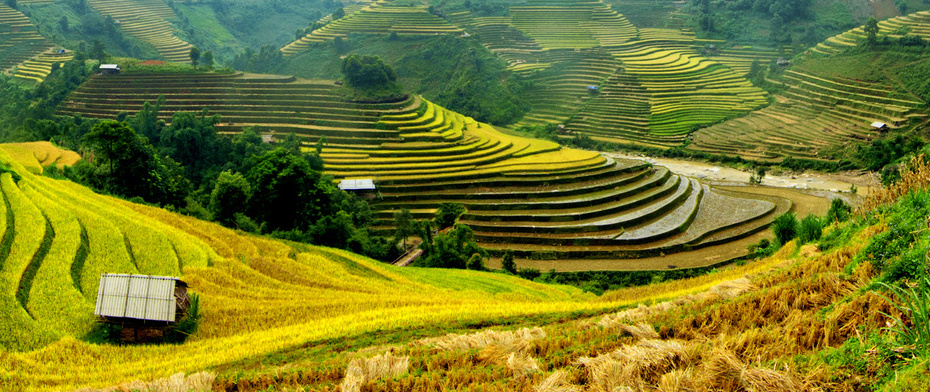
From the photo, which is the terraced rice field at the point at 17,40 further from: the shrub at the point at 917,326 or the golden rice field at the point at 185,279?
the shrub at the point at 917,326

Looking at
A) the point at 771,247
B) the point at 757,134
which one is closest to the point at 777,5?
the point at 757,134

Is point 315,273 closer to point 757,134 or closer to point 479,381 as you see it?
point 479,381

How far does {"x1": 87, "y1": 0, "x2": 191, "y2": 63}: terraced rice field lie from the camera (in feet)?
207

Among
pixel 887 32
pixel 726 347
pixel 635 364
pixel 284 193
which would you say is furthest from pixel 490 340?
pixel 887 32

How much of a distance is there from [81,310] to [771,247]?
53.8ft

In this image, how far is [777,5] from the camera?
200ft

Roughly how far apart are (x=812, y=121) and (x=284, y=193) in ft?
132

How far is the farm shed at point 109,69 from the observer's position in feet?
136

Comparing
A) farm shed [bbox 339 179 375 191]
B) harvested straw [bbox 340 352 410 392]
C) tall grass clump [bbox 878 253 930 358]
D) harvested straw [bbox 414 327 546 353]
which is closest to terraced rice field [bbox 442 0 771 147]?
farm shed [bbox 339 179 375 191]

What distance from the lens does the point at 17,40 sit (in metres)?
50.8

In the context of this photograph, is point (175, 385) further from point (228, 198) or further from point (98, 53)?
point (98, 53)

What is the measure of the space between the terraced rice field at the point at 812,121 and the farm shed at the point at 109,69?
41.8 m

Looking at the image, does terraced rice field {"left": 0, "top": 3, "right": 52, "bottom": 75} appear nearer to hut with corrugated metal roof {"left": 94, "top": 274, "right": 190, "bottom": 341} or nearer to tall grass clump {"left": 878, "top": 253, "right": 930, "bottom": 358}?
hut with corrugated metal roof {"left": 94, "top": 274, "right": 190, "bottom": 341}

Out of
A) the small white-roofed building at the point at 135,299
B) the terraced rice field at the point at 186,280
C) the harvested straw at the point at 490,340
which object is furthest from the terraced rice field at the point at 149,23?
the harvested straw at the point at 490,340
